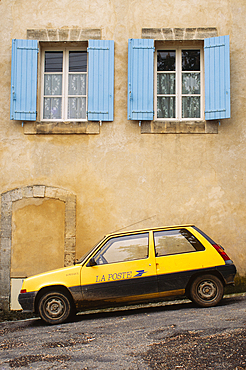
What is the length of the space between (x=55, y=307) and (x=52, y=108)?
4717 mm

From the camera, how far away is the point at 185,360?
375cm

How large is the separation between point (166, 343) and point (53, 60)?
275 inches

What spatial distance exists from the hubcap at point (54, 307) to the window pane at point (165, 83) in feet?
17.2

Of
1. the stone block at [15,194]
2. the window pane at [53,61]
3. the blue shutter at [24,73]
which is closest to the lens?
the stone block at [15,194]

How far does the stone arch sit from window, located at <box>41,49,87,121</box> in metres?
1.74

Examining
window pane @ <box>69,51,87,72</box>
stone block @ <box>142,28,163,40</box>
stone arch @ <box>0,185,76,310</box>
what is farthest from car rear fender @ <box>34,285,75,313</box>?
stone block @ <box>142,28,163,40</box>

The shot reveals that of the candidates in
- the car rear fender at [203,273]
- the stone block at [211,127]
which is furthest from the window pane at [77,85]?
the car rear fender at [203,273]

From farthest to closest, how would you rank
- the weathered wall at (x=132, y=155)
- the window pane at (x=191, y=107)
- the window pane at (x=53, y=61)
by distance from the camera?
the window pane at (x=53, y=61)
the window pane at (x=191, y=107)
the weathered wall at (x=132, y=155)

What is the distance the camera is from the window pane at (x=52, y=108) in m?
8.88

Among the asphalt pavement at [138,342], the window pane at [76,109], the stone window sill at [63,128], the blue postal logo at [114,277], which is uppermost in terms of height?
the window pane at [76,109]

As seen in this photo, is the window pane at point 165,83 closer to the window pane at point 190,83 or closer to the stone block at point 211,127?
the window pane at point 190,83

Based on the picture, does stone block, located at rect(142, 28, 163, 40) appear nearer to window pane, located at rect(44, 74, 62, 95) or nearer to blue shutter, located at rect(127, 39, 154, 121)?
blue shutter, located at rect(127, 39, 154, 121)

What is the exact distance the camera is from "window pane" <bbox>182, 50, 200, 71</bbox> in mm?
8914

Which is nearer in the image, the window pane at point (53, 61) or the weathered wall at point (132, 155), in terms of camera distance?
the weathered wall at point (132, 155)
